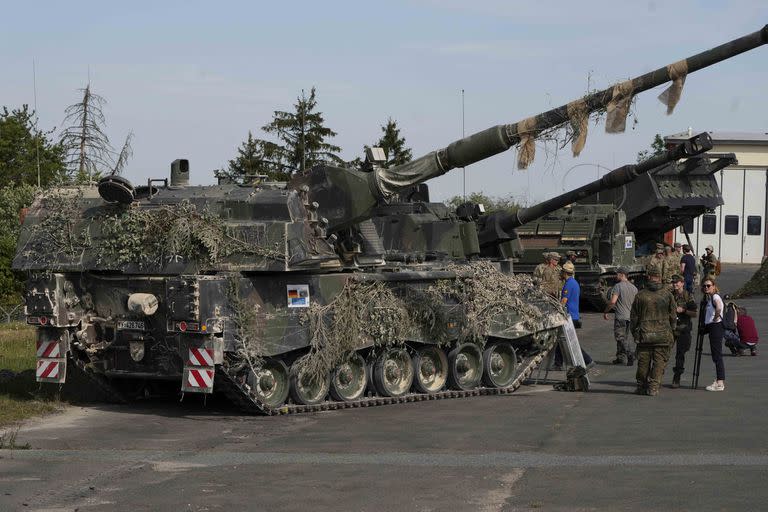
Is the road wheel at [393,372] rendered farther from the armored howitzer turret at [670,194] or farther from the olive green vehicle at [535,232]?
the armored howitzer turret at [670,194]

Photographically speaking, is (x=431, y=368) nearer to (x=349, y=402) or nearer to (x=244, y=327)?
(x=349, y=402)

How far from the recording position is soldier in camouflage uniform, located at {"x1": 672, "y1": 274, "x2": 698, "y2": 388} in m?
16.3

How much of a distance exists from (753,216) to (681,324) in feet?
139

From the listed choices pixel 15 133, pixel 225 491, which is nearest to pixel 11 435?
pixel 225 491

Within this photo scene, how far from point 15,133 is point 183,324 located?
29377mm

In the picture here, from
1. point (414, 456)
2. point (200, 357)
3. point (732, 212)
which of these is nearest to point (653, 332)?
point (414, 456)

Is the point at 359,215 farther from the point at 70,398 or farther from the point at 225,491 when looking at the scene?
the point at 225,491

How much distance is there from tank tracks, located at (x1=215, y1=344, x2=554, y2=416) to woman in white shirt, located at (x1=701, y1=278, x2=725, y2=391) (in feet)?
7.62

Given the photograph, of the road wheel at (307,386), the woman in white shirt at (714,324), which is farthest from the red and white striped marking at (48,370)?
the woman in white shirt at (714,324)

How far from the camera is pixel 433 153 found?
15.0m

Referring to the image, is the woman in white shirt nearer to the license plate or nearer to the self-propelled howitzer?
the license plate

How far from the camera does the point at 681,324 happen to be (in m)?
16.8

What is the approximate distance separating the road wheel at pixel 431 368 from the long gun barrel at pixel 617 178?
465cm

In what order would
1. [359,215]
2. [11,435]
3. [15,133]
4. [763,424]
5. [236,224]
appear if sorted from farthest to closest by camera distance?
[15,133]
[359,215]
[236,224]
[763,424]
[11,435]
